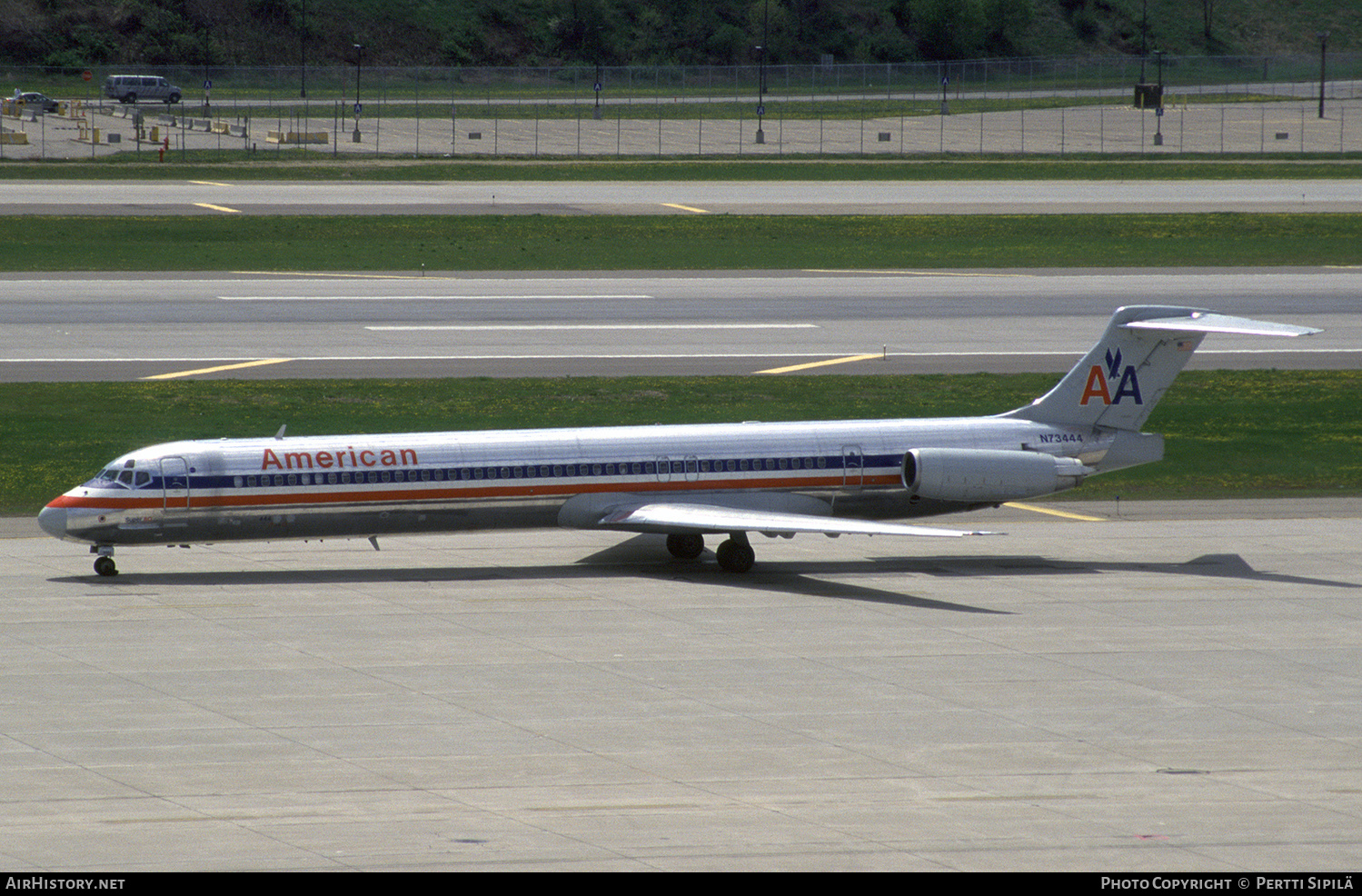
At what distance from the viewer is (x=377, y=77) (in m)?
165

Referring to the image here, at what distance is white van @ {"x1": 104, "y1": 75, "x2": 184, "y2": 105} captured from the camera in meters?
147

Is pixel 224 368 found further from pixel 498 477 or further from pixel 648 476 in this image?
pixel 648 476

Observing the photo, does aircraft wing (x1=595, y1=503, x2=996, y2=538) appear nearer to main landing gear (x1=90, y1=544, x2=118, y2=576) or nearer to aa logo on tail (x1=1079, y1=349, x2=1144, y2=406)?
aa logo on tail (x1=1079, y1=349, x2=1144, y2=406)

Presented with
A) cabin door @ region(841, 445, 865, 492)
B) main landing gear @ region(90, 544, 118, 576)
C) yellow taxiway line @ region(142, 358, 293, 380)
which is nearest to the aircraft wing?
cabin door @ region(841, 445, 865, 492)

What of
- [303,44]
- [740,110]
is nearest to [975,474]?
[740,110]

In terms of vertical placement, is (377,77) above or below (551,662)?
above

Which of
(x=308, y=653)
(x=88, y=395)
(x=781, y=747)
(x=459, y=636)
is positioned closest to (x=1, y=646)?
(x=308, y=653)

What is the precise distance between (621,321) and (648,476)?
29396mm

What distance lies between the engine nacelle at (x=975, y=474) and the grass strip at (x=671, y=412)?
8.84 m

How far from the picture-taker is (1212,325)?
37531 mm

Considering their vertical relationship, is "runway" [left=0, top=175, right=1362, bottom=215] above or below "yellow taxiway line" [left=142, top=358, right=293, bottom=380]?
above

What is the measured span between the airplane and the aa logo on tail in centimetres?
5

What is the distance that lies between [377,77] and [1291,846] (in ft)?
514

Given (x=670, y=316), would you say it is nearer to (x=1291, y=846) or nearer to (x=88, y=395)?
(x=88, y=395)
